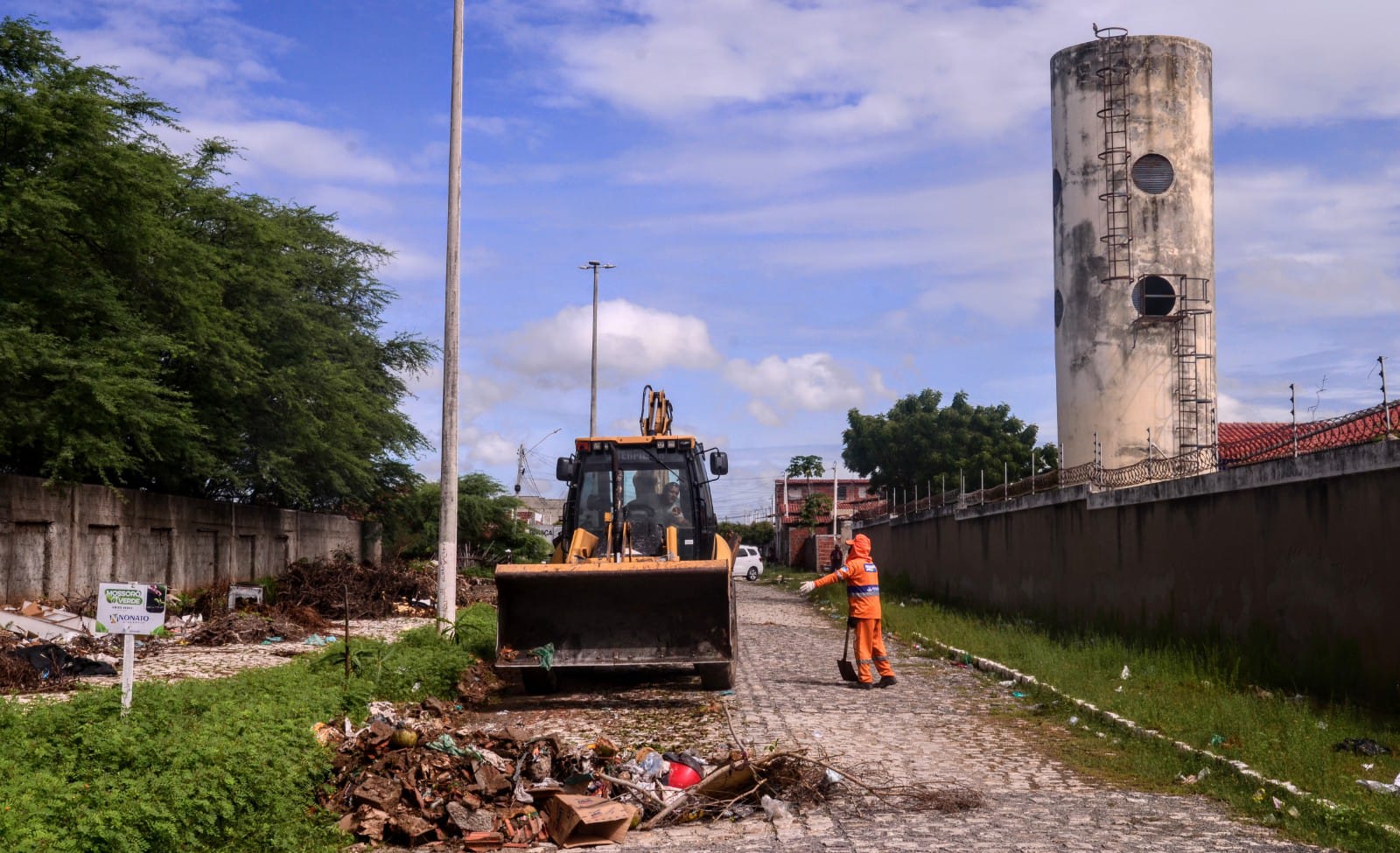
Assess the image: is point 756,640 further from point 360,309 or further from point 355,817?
point 360,309

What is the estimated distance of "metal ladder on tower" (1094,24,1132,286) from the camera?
92.3 ft

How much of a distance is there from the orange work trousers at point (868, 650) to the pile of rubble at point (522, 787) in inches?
218

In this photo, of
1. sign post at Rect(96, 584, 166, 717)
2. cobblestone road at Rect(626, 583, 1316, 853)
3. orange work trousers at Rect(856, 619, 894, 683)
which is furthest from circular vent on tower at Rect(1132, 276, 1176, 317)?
sign post at Rect(96, 584, 166, 717)

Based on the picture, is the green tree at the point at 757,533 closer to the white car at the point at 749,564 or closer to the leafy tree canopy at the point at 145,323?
the white car at the point at 749,564

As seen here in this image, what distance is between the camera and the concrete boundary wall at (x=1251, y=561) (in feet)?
36.0

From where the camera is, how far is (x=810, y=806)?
26.1 feet

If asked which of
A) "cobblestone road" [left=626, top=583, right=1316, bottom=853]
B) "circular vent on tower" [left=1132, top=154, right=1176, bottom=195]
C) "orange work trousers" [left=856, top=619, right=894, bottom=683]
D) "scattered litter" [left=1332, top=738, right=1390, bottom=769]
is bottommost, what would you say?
"cobblestone road" [left=626, top=583, right=1316, bottom=853]

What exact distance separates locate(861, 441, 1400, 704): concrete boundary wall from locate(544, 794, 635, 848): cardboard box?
6.89m

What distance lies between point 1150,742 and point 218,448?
2026cm

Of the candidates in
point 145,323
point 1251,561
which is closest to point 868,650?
point 1251,561

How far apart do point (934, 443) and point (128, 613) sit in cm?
5811

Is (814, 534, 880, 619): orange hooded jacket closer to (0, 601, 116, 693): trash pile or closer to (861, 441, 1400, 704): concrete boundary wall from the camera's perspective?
(861, 441, 1400, 704): concrete boundary wall

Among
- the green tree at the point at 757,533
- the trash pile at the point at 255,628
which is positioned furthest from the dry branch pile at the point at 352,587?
the green tree at the point at 757,533

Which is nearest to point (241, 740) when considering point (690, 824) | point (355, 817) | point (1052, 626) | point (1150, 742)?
point (355, 817)
